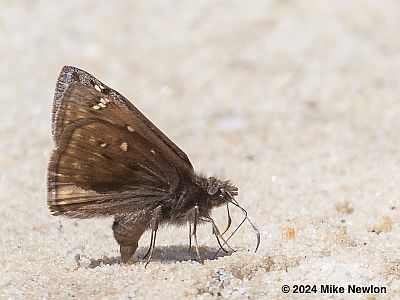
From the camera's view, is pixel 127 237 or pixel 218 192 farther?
pixel 218 192

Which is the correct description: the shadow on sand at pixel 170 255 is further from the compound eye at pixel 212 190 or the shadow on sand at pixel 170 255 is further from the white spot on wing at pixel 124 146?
the white spot on wing at pixel 124 146

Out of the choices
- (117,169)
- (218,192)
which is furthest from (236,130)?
(117,169)

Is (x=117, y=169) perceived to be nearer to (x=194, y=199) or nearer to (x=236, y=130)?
(x=194, y=199)

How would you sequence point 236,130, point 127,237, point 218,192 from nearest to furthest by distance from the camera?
point 127,237
point 218,192
point 236,130

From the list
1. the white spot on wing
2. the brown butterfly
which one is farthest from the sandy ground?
the white spot on wing

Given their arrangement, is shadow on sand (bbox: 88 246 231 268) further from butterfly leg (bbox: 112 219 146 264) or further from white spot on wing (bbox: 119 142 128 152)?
white spot on wing (bbox: 119 142 128 152)

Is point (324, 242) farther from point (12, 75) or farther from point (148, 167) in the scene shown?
point (12, 75)

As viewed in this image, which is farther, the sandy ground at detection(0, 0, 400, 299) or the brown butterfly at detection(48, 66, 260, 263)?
the brown butterfly at detection(48, 66, 260, 263)
